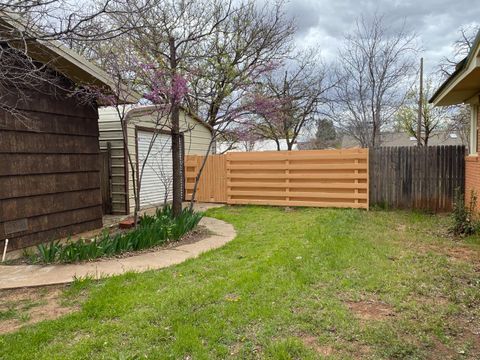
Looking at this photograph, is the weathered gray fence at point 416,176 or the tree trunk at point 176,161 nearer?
the tree trunk at point 176,161

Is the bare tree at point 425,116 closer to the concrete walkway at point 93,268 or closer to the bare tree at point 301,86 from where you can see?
the bare tree at point 301,86

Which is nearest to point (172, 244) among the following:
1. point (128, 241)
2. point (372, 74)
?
point (128, 241)

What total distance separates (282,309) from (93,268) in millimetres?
2478

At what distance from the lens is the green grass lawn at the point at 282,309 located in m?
2.47

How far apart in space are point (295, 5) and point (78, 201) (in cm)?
1082

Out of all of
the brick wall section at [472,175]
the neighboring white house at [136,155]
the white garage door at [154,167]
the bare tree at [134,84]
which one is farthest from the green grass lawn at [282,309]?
the white garage door at [154,167]

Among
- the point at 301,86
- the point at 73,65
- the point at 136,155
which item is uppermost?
the point at 301,86

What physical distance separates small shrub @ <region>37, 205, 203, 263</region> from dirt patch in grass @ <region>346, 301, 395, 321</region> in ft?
10.4

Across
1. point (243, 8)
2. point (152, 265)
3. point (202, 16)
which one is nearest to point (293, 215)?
point (152, 265)

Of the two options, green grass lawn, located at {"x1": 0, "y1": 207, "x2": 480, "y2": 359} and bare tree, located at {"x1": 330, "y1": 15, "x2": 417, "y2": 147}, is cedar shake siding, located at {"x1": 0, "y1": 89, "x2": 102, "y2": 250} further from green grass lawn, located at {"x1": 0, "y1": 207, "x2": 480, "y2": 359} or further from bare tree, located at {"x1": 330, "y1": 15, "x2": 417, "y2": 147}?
bare tree, located at {"x1": 330, "y1": 15, "x2": 417, "y2": 147}

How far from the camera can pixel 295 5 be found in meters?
13.4

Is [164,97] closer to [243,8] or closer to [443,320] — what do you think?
[443,320]

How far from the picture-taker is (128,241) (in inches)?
201

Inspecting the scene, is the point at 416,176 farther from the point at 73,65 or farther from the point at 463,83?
the point at 73,65
